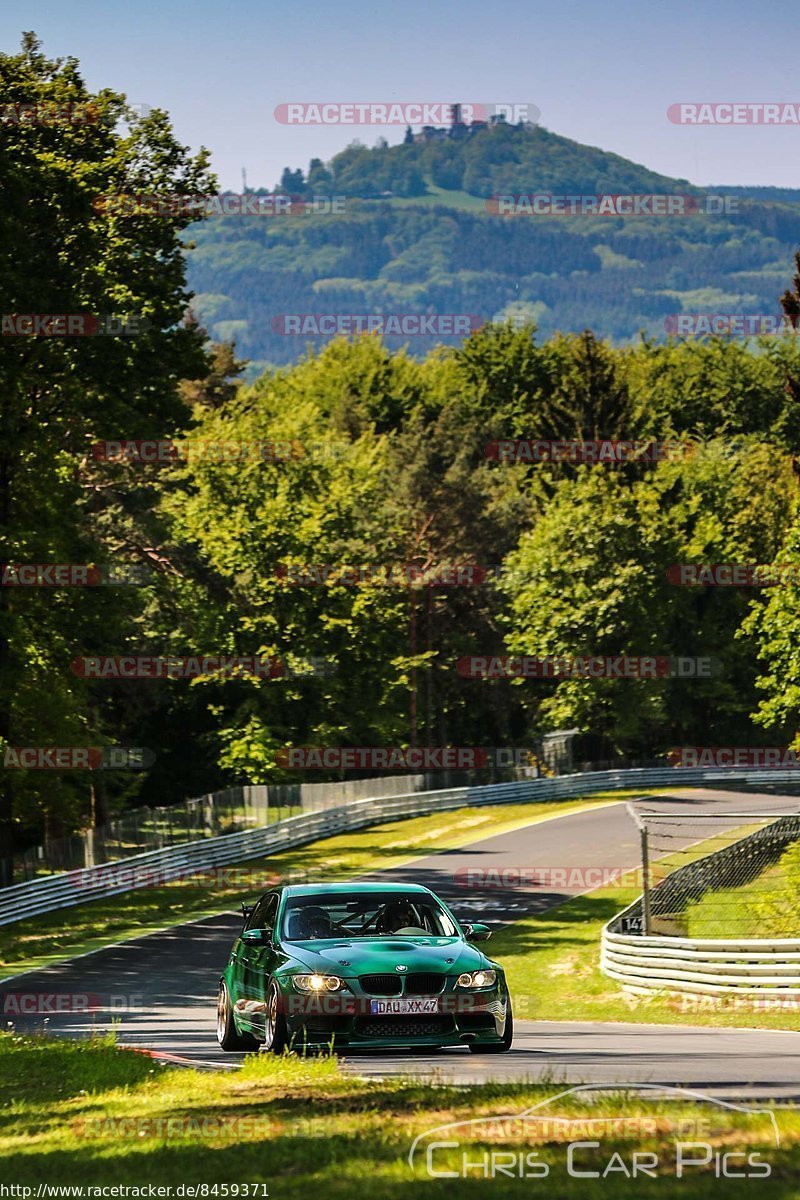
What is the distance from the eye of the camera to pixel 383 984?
12430 millimetres

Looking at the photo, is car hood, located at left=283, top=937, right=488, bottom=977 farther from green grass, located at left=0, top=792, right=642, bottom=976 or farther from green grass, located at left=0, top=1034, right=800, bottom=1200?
green grass, located at left=0, top=792, right=642, bottom=976

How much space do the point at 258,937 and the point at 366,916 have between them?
0.94 meters

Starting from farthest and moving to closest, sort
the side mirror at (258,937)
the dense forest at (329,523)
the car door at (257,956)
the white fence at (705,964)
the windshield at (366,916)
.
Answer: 1. the dense forest at (329,523)
2. the white fence at (705,964)
3. the side mirror at (258,937)
4. the windshield at (366,916)
5. the car door at (257,956)

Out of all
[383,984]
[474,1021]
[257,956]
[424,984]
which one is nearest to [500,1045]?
[474,1021]

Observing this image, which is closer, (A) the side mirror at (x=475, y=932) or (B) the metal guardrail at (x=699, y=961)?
(A) the side mirror at (x=475, y=932)

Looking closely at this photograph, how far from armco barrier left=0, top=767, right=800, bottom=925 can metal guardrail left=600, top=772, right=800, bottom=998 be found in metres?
14.1

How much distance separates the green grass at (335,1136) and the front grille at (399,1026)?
634 mm

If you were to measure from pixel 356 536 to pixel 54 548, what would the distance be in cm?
3406

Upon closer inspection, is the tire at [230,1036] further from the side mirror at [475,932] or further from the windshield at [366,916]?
the side mirror at [475,932]

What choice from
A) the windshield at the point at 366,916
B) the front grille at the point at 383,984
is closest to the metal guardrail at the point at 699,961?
→ the windshield at the point at 366,916

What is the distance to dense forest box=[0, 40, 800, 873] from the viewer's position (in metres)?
35.6

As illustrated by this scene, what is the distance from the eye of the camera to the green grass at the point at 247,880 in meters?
31.7

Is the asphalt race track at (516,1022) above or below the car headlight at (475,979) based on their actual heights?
below

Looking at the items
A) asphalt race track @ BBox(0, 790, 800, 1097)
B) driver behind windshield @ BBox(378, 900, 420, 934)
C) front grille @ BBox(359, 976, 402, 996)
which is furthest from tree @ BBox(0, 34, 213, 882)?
front grille @ BBox(359, 976, 402, 996)
